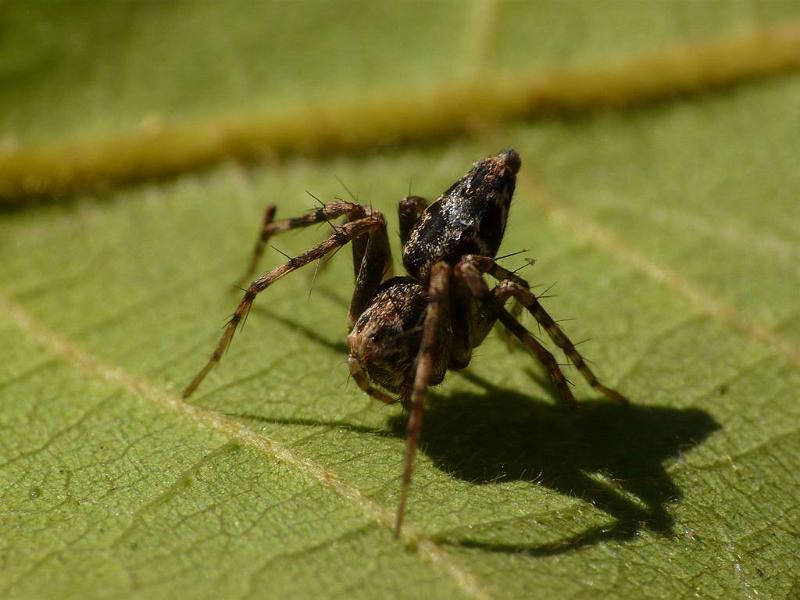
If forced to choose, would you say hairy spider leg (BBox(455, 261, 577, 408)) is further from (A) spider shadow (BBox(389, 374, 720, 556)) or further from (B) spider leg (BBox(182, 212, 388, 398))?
(B) spider leg (BBox(182, 212, 388, 398))

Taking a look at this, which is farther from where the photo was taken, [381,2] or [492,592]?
[381,2]

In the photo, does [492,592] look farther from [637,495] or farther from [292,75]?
[292,75]

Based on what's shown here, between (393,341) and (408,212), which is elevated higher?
(408,212)

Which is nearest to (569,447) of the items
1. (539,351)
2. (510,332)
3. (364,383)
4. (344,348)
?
(539,351)

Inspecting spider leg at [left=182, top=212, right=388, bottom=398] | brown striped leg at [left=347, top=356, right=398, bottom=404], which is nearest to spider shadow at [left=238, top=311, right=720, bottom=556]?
brown striped leg at [left=347, top=356, right=398, bottom=404]

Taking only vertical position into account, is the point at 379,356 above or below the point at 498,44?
below

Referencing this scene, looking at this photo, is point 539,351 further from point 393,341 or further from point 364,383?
point 364,383

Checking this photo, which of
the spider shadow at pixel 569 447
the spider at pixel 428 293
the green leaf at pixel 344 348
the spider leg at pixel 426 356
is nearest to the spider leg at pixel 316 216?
the spider at pixel 428 293

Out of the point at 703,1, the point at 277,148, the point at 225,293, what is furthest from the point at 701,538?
the point at 703,1
